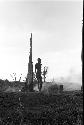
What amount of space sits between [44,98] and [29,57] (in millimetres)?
21680

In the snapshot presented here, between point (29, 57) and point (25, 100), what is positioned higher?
point (29, 57)

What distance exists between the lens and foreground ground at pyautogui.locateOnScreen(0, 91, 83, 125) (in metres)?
11.4

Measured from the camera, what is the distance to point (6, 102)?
1789cm

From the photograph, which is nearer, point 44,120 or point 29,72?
point 44,120

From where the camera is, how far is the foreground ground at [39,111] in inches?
448

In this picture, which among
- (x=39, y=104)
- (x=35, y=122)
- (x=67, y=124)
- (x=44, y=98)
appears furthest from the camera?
(x=44, y=98)

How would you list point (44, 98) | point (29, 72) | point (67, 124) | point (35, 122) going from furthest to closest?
point (29, 72) → point (44, 98) → point (35, 122) → point (67, 124)

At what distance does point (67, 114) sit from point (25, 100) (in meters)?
5.70

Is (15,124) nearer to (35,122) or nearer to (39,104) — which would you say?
(35,122)

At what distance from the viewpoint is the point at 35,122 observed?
1134 centimetres

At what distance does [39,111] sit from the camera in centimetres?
1447

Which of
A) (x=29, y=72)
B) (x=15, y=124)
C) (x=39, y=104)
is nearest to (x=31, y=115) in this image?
(x=15, y=124)

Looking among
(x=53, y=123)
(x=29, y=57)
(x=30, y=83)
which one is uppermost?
(x=29, y=57)

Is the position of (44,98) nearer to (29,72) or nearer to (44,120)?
(44,120)
